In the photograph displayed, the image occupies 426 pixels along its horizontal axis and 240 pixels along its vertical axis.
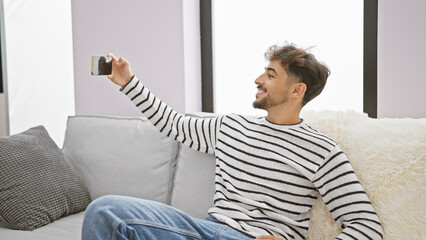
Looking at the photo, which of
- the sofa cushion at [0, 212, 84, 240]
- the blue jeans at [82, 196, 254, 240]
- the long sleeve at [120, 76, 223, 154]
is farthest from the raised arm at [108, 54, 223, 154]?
the sofa cushion at [0, 212, 84, 240]

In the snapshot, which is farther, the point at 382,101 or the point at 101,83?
the point at 101,83

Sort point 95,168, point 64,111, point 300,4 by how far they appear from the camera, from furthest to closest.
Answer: point 64,111 → point 300,4 → point 95,168

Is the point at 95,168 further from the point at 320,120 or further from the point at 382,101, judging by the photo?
the point at 382,101

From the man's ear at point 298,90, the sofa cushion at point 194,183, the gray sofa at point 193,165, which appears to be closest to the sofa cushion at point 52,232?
the gray sofa at point 193,165

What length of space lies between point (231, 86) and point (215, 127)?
2.86 feet

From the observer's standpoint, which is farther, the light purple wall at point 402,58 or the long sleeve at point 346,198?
the light purple wall at point 402,58

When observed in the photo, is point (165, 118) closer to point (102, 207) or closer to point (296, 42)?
point (102, 207)

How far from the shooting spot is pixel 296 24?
2182 millimetres

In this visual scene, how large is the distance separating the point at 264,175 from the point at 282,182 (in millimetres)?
64

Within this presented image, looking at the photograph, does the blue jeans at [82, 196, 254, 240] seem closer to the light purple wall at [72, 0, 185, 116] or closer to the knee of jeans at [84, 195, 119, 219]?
the knee of jeans at [84, 195, 119, 219]

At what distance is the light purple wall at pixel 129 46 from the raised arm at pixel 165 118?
665 millimetres

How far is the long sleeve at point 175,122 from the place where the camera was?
158cm

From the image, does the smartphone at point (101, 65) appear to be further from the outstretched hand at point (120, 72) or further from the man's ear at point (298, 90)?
Answer: the man's ear at point (298, 90)

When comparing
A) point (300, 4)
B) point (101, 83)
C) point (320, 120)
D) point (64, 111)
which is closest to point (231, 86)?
point (300, 4)
